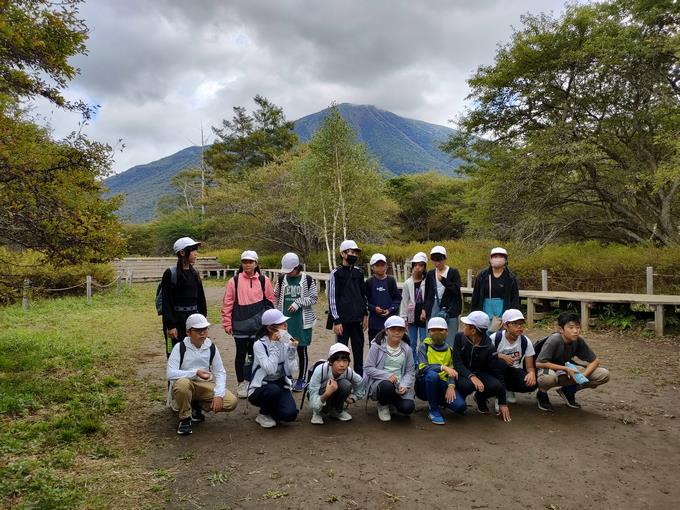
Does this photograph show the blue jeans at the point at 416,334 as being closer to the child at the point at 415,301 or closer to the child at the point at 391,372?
the child at the point at 415,301

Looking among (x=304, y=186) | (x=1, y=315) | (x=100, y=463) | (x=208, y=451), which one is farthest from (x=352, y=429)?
(x=304, y=186)

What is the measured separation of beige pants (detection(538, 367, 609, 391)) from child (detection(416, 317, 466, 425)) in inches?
34.6

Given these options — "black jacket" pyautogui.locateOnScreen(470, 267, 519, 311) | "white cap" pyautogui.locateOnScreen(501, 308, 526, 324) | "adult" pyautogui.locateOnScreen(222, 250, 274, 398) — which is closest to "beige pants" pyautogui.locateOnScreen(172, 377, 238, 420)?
"adult" pyautogui.locateOnScreen(222, 250, 274, 398)

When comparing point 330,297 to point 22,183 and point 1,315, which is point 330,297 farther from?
point 1,315

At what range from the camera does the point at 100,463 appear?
3615mm

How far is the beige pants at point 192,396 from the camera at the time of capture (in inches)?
162

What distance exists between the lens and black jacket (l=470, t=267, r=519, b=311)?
17.3 ft

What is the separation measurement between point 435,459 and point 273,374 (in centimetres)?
161

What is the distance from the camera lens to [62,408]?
15.8 feet

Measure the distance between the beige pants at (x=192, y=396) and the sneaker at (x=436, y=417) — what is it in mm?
1808

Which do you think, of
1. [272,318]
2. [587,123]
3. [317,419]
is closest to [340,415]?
[317,419]

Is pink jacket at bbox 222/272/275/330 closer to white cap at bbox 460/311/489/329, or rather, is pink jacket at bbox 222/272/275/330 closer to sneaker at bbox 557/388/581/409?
white cap at bbox 460/311/489/329

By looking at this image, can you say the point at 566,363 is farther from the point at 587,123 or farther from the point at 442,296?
the point at 587,123

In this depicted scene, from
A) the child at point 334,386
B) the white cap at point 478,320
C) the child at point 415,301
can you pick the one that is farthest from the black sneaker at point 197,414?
the white cap at point 478,320
